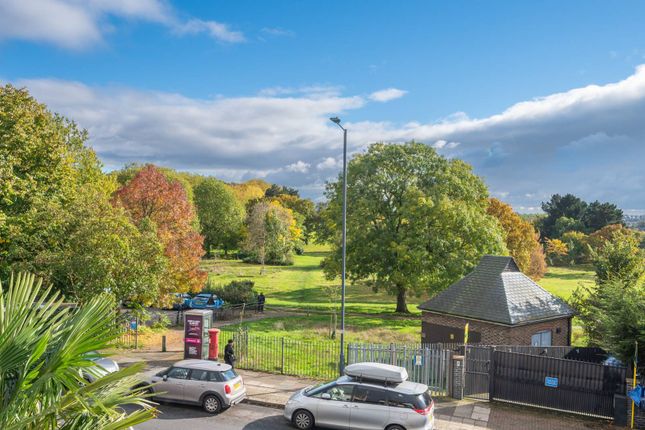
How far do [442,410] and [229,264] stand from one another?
5912 cm

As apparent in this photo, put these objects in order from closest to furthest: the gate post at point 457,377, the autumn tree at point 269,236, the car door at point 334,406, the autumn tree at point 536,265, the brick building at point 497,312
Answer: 1. the car door at point 334,406
2. the gate post at point 457,377
3. the brick building at point 497,312
4. the autumn tree at point 536,265
5. the autumn tree at point 269,236

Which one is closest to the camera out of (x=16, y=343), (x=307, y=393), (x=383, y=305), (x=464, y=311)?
(x=16, y=343)

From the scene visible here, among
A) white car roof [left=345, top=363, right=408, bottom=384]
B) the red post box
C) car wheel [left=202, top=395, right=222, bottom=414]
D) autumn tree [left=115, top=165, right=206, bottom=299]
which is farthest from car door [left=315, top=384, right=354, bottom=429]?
autumn tree [left=115, top=165, right=206, bottom=299]

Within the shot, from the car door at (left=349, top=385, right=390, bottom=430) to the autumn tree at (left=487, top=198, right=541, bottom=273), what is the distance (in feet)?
137

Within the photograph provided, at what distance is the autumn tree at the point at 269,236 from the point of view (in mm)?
68500

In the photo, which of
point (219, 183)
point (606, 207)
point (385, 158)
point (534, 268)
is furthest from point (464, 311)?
point (606, 207)

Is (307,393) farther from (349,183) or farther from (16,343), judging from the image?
(349,183)

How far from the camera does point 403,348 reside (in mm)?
19156

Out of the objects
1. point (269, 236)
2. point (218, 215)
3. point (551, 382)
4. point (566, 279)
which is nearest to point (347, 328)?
point (551, 382)

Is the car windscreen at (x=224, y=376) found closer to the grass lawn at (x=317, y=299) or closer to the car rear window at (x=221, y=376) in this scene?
the car rear window at (x=221, y=376)

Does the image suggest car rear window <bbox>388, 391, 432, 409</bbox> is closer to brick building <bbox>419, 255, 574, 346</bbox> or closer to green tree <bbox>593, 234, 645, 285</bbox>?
brick building <bbox>419, 255, 574, 346</bbox>

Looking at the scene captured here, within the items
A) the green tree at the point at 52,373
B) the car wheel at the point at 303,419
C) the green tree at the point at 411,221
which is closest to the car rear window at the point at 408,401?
the car wheel at the point at 303,419

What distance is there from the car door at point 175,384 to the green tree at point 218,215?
6287 centimetres

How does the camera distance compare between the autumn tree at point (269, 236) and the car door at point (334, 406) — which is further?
the autumn tree at point (269, 236)
